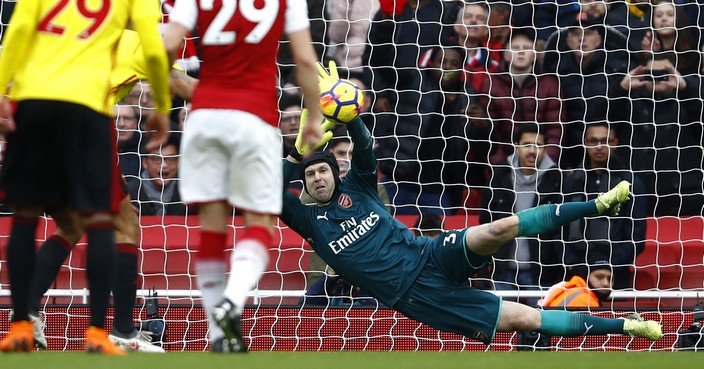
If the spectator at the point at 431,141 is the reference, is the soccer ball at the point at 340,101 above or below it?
above

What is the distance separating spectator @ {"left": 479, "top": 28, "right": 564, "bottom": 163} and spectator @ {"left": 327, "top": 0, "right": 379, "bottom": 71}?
3.59 feet

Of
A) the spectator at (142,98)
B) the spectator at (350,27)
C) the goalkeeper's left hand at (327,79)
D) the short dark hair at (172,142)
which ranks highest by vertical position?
the spectator at (350,27)

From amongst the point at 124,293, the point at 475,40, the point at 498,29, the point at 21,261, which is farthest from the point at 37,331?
the point at 498,29

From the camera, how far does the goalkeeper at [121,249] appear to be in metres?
6.10

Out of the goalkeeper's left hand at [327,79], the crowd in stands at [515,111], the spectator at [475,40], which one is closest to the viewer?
the goalkeeper's left hand at [327,79]

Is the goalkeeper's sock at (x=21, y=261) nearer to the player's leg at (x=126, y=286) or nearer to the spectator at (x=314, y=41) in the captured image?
the player's leg at (x=126, y=286)

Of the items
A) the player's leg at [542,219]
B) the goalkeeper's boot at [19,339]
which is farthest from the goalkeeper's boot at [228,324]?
the player's leg at [542,219]

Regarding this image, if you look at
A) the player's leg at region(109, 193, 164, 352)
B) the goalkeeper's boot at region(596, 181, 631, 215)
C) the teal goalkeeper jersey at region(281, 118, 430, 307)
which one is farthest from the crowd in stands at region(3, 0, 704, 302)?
the player's leg at region(109, 193, 164, 352)

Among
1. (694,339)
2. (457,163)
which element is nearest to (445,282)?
(694,339)

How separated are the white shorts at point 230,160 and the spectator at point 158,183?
476cm

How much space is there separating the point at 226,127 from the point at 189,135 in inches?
6.3

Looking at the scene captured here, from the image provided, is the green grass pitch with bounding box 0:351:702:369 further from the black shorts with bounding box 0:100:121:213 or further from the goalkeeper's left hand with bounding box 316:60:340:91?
the goalkeeper's left hand with bounding box 316:60:340:91

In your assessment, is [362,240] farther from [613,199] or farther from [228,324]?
[228,324]

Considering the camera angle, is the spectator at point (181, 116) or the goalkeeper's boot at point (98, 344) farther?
the spectator at point (181, 116)
